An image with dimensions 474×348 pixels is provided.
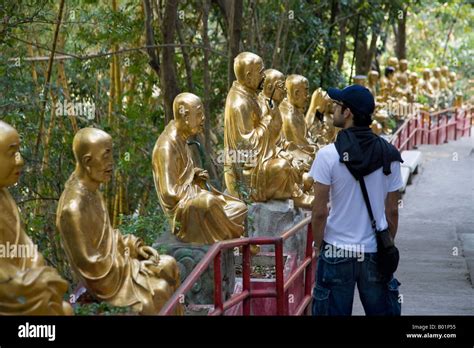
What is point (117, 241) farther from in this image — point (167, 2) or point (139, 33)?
point (139, 33)

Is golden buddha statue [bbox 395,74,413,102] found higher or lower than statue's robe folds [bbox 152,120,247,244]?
higher

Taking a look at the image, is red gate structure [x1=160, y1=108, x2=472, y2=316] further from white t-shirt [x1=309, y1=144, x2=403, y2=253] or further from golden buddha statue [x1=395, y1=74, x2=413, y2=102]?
golden buddha statue [x1=395, y1=74, x2=413, y2=102]

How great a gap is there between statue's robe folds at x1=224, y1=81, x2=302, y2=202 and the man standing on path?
3854mm

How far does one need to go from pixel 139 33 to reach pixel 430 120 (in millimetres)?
12512

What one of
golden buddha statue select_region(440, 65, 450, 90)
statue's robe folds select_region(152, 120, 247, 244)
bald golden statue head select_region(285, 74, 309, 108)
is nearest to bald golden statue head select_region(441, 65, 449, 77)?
golden buddha statue select_region(440, 65, 450, 90)

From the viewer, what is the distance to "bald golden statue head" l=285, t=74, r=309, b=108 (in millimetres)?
11430

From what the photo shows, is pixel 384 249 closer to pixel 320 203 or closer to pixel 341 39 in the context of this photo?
pixel 320 203

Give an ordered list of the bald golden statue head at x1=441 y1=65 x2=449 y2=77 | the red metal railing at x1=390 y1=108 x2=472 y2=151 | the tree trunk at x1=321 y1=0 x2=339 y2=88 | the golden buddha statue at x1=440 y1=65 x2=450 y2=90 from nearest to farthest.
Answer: the tree trunk at x1=321 y1=0 x2=339 y2=88 → the red metal railing at x1=390 y1=108 x2=472 y2=151 → the golden buddha statue at x1=440 y1=65 x2=450 y2=90 → the bald golden statue head at x1=441 y1=65 x2=449 y2=77

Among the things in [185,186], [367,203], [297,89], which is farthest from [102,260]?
[297,89]

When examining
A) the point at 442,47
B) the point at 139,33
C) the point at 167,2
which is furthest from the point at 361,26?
the point at 442,47

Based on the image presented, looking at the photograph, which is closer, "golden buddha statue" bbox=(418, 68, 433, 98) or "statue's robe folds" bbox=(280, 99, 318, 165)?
"statue's robe folds" bbox=(280, 99, 318, 165)

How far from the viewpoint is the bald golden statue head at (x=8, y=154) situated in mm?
5094

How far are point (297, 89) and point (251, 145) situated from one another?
5.75 ft

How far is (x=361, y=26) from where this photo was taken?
20.2m
